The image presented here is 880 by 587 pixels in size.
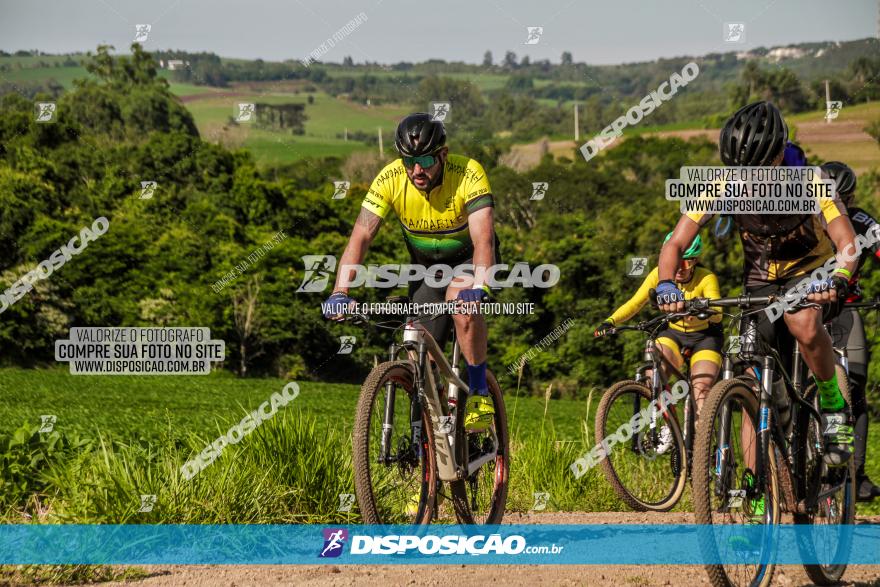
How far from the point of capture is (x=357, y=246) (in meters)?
6.42

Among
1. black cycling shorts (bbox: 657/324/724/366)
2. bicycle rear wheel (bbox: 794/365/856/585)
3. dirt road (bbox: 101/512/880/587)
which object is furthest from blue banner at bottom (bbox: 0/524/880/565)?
black cycling shorts (bbox: 657/324/724/366)

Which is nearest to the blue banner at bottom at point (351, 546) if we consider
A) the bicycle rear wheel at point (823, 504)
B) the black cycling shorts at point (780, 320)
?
the bicycle rear wheel at point (823, 504)

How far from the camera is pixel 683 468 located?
9.18 m

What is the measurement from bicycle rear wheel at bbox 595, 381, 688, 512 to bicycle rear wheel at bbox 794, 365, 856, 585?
2.75 m

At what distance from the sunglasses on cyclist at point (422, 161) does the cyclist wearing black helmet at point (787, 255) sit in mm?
1456

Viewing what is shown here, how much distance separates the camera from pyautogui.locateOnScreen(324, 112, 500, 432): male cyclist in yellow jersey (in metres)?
6.31

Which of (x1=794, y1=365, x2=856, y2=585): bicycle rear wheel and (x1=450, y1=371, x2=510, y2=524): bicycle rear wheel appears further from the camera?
(x1=450, y1=371, x2=510, y2=524): bicycle rear wheel

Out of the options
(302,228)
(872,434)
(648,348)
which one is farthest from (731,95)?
(648,348)

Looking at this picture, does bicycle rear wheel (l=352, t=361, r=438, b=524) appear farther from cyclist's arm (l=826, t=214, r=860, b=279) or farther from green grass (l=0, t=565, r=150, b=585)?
cyclist's arm (l=826, t=214, r=860, b=279)

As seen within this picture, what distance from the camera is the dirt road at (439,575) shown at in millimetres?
5477

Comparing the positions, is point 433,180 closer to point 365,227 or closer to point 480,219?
point 480,219

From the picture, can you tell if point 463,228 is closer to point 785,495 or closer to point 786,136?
point 786,136

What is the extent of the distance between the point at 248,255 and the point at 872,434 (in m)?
22.2

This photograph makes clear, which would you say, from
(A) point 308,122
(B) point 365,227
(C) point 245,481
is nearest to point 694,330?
(B) point 365,227
